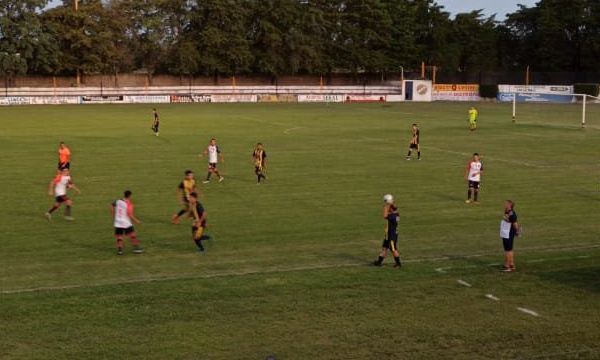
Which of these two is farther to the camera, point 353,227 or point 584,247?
point 353,227

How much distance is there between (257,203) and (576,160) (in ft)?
64.5

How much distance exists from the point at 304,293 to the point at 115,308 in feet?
12.5

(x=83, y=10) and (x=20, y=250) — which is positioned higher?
(x=83, y=10)

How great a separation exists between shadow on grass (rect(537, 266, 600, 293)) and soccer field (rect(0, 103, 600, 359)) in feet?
0.18

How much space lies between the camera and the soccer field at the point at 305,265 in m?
12.2

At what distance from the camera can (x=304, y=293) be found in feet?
48.4

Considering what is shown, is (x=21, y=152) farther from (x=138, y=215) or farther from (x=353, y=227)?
(x=353, y=227)

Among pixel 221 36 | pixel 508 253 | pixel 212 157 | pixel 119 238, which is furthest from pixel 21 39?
pixel 508 253

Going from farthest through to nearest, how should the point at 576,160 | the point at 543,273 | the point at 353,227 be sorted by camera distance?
the point at 576,160
the point at 353,227
the point at 543,273

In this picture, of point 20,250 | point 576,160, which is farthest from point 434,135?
point 20,250

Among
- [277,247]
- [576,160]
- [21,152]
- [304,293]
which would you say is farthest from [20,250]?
[576,160]

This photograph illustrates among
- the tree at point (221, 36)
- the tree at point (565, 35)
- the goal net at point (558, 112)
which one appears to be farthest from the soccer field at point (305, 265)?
the tree at point (565, 35)

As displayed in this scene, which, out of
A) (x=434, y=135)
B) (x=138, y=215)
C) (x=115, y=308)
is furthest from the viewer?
(x=434, y=135)

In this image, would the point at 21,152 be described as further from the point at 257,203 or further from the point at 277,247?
the point at 277,247
